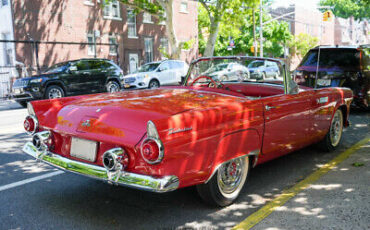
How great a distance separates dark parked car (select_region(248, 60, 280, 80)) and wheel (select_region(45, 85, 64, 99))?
10.9 metres

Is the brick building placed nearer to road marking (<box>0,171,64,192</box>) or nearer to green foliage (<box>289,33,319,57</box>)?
road marking (<box>0,171,64,192</box>)

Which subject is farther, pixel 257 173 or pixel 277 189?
pixel 257 173

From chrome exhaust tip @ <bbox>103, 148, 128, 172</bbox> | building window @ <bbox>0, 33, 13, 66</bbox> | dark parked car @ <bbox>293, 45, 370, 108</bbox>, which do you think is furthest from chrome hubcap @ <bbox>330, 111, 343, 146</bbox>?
building window @ <bbox>0, 33, 13, 66</bbox>

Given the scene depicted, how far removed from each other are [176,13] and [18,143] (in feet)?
87.0

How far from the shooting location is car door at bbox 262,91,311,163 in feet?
13.4

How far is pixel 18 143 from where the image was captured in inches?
265

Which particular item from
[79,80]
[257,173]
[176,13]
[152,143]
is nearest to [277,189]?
[257,173]

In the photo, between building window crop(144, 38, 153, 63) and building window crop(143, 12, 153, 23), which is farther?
building window crop(144, 38, 153, 63)

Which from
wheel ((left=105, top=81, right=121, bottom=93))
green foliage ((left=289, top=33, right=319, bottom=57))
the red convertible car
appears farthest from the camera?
green foliage ((left=289, top=33, right=319, bottom=57))

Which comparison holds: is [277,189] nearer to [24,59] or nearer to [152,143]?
[152,143]

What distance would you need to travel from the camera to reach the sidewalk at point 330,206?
10.9 ft

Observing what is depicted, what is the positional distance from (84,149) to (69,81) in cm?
1207

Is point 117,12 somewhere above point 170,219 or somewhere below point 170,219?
above

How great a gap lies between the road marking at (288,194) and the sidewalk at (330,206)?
0.05 meters
